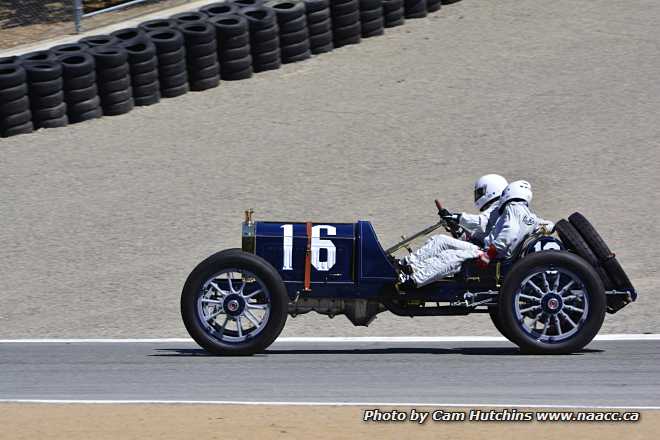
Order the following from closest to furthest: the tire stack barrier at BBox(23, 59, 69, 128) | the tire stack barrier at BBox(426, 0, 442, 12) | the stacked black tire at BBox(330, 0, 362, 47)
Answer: the tire stack barrier at BBox(23, 59, 69, 128), the stacked black tire at BBox(330, 0, 362, 47), the tire stack barrier at BBox(426, 0, 442, 12)

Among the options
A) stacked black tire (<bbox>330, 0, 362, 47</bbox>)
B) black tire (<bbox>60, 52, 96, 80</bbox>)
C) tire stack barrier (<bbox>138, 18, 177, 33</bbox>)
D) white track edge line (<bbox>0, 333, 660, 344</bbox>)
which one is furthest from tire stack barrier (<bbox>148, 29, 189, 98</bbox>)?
white track edge line (<bbox>0, 333, 660, 344</bbox>)

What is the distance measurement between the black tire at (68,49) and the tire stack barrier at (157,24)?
3.11 feet

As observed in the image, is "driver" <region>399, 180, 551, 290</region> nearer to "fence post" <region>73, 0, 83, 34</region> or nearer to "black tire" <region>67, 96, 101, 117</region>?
"black tire" <region>67, 96, 101, 117</region>

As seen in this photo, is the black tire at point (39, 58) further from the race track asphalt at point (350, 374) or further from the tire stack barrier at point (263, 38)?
the race track asphalt at point (350, 374)

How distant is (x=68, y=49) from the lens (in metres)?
16.8

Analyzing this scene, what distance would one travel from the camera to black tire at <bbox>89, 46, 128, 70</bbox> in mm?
16375

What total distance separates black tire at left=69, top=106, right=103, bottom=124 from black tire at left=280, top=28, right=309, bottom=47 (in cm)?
299

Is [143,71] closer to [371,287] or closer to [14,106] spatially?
[14,106]

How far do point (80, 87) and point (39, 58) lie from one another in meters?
0.63

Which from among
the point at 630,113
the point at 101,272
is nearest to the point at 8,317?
the point at 101,272

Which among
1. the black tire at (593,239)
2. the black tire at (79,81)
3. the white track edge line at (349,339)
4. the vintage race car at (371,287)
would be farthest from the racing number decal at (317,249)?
the black tire at (79,81)

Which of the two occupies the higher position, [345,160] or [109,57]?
[109,57]

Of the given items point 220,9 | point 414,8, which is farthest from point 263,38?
point 414,8

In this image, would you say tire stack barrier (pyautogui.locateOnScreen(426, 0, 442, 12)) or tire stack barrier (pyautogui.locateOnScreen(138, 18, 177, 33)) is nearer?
tire stack barrier (pyautogui.locateOnScreen(138, 18, 177, 33))
